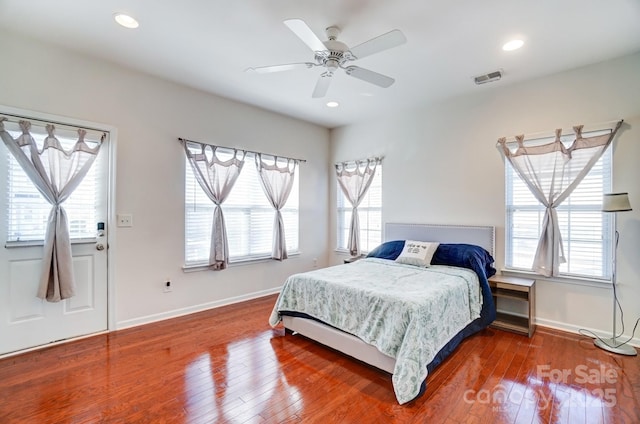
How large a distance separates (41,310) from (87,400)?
1347 millimetres

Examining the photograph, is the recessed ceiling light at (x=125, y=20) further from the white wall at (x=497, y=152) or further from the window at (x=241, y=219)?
the white wall at (x=497, y=152)

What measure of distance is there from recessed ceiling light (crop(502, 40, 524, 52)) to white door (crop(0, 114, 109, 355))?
4.06 m

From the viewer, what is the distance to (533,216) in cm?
341

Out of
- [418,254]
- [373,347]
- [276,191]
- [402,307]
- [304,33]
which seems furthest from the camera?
[276,191]

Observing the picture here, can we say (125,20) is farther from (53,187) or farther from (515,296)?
(515,296)

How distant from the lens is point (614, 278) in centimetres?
288

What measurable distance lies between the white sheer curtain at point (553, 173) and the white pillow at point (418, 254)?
108 centimetres

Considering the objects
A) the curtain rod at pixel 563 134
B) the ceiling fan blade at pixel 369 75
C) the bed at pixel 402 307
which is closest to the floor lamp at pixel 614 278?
the curtain rod at pixel 563 134

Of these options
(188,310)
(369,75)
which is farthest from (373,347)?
(188,310)

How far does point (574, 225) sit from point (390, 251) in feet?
6.51

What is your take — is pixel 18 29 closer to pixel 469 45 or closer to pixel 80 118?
pixel 80 118

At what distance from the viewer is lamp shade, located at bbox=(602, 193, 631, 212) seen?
2.60m

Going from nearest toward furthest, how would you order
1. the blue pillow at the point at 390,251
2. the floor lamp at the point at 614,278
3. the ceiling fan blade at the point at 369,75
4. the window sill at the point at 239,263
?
the ceiling fan blade at the point at 369,75 → the floor lamp at the point at 614,278 → the window sill at the point at 239,263 → the blue pillow at the point at 390,251

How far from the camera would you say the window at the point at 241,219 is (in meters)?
3.78
